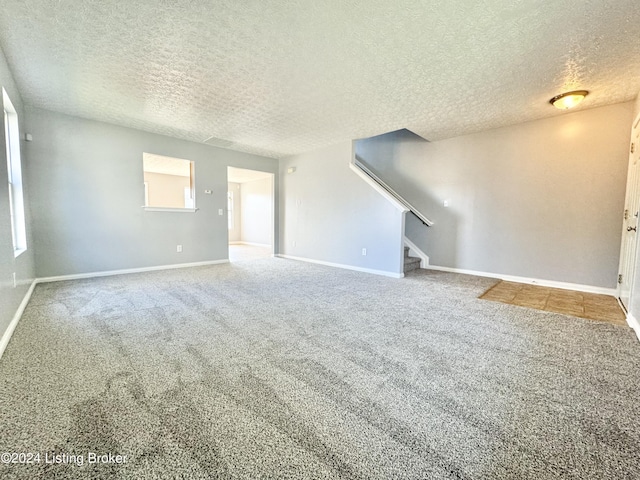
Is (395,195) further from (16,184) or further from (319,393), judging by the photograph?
(16,184)

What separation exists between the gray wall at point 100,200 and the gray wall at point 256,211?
3484 mm

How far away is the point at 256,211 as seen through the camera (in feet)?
30.9

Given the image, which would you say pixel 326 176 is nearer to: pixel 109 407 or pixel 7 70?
pixel 7 70

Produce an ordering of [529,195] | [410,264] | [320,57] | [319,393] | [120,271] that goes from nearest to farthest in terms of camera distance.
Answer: [319,393] → [320,57] → [529,195] → [120,271] → [410,264]

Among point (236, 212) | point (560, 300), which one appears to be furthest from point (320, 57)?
point (236, 212)

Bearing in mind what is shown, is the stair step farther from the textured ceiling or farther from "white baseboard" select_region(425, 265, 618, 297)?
the textured ceiling

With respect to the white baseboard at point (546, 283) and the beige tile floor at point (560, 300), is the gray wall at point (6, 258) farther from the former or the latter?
the white baseboard at point (546, 283)

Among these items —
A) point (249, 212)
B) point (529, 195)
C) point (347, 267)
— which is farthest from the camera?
point (249, 212)

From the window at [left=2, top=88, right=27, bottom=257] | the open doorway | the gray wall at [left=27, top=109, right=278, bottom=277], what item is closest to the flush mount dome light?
the gray wall at [left=27, top=109, right=278, bottom=277]

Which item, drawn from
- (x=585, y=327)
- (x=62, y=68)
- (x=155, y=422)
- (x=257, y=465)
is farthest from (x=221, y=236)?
(x=585, y=327)

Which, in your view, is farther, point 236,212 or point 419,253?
point 236,212

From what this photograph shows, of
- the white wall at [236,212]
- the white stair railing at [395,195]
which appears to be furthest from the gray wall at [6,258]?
the white wall at [236,212]

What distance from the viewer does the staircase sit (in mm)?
5055

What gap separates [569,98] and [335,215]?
12.3ft
